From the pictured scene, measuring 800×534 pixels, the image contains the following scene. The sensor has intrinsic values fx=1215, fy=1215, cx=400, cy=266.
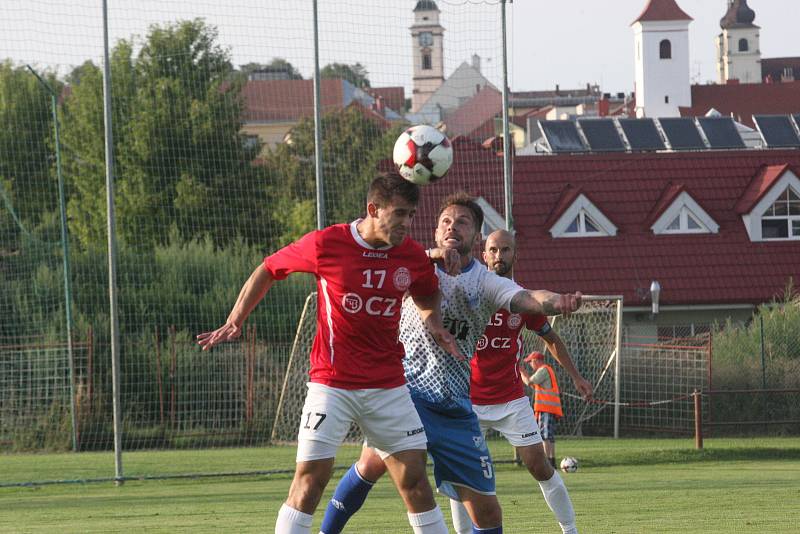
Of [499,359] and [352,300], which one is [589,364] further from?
[352,300]

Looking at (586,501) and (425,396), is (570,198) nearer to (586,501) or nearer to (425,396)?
(586,501)

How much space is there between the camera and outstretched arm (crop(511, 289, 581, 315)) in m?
5.94

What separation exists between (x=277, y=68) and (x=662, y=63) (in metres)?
84.9

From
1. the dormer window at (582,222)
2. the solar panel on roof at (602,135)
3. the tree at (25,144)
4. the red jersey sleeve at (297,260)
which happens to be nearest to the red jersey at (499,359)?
the red jersey sleeve at (297,260)

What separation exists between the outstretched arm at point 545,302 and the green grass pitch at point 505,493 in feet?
10.8

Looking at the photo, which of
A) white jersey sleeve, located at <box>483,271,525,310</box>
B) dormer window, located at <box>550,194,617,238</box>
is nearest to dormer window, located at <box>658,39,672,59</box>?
dormer window, located at <box>550,194,617,238</box>

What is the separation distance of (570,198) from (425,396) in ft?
86.0

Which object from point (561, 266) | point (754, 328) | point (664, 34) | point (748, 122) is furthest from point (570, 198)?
point (664, 34)

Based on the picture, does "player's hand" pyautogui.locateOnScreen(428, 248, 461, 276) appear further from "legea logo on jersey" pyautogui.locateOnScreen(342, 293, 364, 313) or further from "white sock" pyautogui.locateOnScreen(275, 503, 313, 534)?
"white sock" pyautogui.locateOnScreen(275, 503, 313, 534)

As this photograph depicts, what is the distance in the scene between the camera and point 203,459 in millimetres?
18812

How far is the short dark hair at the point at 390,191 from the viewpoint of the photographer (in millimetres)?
6371

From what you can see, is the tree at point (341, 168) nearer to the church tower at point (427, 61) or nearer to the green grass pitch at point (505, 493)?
the church tower at point (427, 61)

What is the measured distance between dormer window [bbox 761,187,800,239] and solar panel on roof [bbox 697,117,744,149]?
144 inches

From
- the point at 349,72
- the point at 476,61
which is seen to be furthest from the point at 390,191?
the point at 349,72
